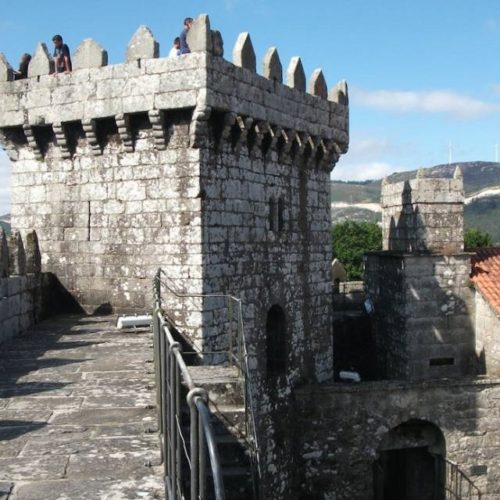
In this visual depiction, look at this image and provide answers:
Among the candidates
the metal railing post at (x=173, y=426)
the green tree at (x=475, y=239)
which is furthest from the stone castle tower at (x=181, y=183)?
the green tree at (x=475, y=239)

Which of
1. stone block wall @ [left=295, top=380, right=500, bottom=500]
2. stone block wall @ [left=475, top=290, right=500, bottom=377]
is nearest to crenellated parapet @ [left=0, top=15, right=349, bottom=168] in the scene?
stone block wall @ [left=295, top=380, right=500, bottom=500]

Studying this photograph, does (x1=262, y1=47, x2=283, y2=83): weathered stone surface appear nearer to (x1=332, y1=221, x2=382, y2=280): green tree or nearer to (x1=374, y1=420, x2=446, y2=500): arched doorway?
(x1=374, y1=420, x2=446, y2=500): arched doorway

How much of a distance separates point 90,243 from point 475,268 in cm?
912

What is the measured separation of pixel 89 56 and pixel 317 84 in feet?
16.6

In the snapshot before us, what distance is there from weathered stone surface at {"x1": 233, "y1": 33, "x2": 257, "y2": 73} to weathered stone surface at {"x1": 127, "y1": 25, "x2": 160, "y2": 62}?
1.40 meters

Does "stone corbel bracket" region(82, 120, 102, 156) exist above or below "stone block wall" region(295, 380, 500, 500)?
above

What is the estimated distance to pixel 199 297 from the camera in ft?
37.2

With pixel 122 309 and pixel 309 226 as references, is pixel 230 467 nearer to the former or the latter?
pixel 122 309

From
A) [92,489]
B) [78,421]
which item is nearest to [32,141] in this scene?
[78,421]

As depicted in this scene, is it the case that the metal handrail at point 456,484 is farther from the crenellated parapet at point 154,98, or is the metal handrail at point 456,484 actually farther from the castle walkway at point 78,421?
the castle walkway at point 78,421

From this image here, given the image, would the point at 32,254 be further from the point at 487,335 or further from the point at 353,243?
the point at 353,243

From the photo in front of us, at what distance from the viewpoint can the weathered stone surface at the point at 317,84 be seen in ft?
49.4

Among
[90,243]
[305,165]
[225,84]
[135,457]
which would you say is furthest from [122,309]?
[135,457]

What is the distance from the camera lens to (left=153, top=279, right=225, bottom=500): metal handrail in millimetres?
2931
